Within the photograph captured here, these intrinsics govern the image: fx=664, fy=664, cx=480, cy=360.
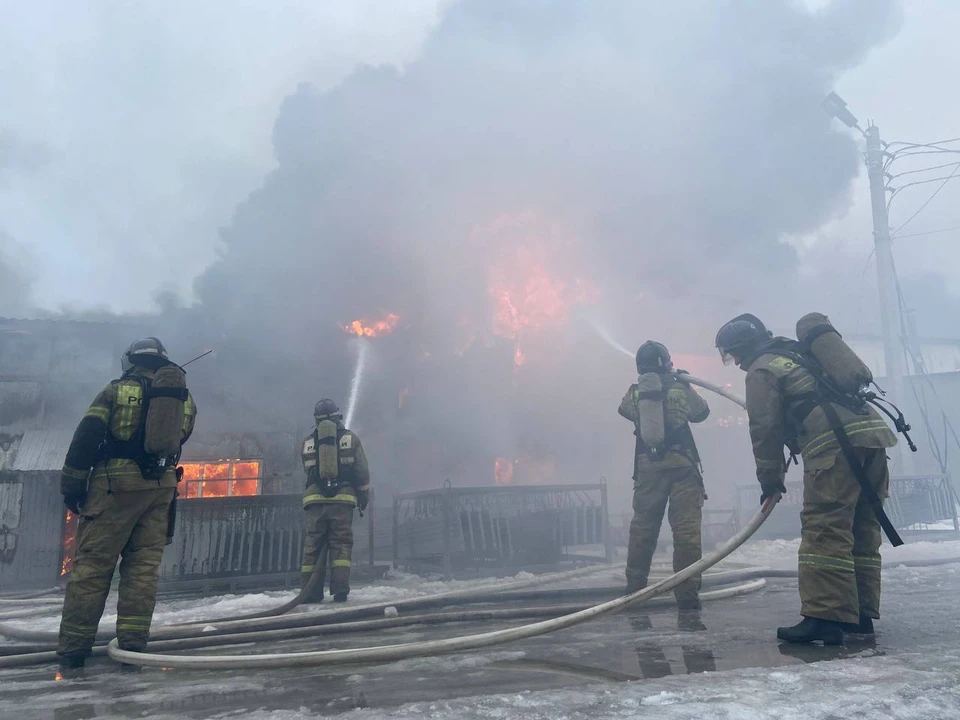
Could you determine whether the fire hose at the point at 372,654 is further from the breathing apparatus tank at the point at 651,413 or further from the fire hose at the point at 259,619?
the breathing apparatus tank at the point at 651,413

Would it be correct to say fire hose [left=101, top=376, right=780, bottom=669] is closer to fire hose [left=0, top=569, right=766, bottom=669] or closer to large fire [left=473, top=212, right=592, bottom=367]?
fire hose [left=0, top=569, right=766, bottom=669]

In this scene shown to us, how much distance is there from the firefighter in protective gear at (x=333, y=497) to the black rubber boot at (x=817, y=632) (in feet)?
13.4

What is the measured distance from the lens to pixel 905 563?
6.82 meters

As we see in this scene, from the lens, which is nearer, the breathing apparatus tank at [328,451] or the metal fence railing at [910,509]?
the breathing apparatus tank at [328,451]

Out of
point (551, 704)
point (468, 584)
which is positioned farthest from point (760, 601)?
point (551, 704)

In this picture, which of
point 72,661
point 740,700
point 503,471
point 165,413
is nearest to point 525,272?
point 503,471

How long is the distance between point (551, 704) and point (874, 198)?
20.6 metres

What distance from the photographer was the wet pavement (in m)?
2.54

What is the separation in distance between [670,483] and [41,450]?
40.8ft

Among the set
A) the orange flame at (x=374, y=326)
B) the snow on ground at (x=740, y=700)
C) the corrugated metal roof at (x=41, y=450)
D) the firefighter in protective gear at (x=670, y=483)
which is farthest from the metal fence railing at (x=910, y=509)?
the corrugated metal roof at (x=41, y=450)

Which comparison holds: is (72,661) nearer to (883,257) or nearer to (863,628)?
(863,628)

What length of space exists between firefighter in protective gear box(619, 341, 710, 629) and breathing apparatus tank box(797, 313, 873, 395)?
1.45 m

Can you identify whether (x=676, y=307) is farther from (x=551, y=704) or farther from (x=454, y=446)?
(x=551, y=704)

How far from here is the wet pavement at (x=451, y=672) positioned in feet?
8.33
